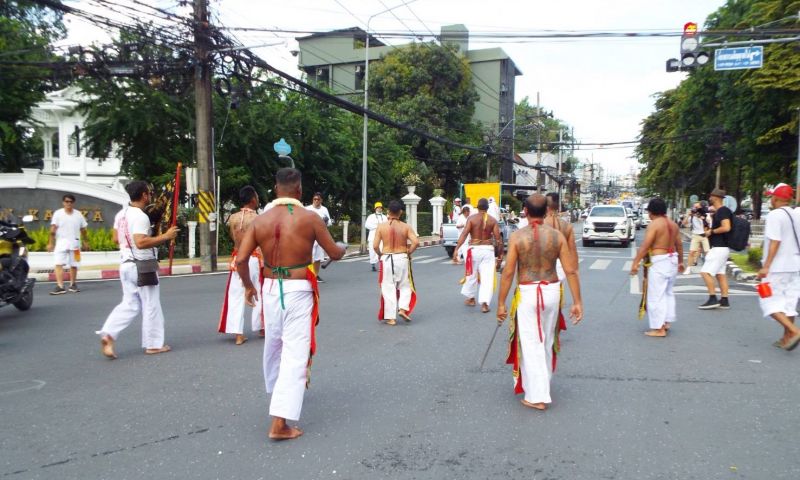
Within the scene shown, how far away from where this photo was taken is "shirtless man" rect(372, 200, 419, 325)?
338 inches

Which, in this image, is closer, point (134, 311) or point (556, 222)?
point (134, 311)

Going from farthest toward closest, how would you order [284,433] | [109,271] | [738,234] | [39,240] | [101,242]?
1. [101,242]
2. [39,240]
3. [109,271]
4. [738,234]
5. [284,433]

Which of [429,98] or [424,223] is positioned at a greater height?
[429,98]

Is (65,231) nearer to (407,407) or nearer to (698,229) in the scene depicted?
(407,407)

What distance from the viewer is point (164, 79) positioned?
18.4m

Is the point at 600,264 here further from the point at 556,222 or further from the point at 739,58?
the point at 556,222

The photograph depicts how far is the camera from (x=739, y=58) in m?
14.4

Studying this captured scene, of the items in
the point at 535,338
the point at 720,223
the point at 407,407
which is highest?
the point at 720,223

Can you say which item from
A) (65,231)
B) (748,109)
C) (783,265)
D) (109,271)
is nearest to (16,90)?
(109,271)

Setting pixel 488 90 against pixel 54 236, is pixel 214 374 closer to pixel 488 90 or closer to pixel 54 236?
pixel 54 236

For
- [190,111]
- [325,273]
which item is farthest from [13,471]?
[190,111]

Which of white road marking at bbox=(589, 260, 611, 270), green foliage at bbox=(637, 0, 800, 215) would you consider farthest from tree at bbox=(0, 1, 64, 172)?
green foliage at bbox=(637, 0, 800, 215)

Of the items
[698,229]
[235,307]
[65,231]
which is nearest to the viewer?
[235,307]

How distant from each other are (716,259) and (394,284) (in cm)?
487
